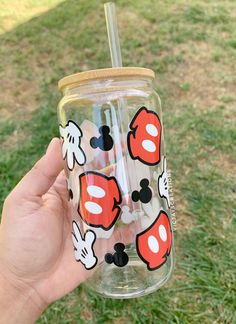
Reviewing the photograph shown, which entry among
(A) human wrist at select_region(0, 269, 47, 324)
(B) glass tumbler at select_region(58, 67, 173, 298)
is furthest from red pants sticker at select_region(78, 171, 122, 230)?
(A) human wrist at select_region(0, 269, 47, 324)

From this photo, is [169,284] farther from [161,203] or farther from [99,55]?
[99,55]

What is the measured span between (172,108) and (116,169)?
1.31 m

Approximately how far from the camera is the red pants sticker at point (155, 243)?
0.90 metres

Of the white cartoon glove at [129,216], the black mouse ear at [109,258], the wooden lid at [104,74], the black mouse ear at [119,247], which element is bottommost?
the black mouse ear at [109,258]

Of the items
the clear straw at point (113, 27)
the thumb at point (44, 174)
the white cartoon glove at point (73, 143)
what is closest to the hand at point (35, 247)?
the thumb at point (44, 174)

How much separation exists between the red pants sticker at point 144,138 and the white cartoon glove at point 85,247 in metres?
0.18

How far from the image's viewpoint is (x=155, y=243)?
2.98 ft

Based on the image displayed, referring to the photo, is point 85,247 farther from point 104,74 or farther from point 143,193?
point 104,74

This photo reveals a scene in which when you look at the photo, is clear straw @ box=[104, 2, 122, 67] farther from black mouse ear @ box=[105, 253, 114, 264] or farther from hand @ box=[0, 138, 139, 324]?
black mouse ear @ box=[105, 253, 114, 264]

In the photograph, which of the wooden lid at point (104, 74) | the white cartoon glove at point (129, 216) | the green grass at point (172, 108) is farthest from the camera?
the green grass at point (172, 108)

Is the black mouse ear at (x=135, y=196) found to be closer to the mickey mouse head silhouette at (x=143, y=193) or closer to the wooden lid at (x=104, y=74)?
the mickey mouse head silhouette at (x=143, y=193)

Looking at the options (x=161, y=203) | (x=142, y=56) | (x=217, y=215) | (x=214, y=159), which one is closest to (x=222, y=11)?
(x=142, y=56)

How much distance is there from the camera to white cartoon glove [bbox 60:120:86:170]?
0.87 m

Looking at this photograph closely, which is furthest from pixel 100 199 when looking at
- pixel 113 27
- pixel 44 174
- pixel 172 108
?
pixel 172 108
